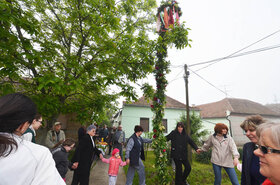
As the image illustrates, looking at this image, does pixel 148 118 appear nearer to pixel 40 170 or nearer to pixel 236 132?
pixel 236 132

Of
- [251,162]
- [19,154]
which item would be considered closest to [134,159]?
[251,162]

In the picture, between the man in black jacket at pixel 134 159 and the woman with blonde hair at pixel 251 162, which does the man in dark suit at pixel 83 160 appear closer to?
the man in black jacket at pixel 134 159

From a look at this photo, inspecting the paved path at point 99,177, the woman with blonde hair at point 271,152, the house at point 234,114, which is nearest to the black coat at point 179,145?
the paved path at point 99,177

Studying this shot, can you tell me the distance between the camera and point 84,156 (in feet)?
11.4

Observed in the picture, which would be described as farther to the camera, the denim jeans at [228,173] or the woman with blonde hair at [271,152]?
the denim jeans at [228,173]

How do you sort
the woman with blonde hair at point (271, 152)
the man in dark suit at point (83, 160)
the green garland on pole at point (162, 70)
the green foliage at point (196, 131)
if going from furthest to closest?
1. the green foliage at point (196, 131)
2. the green garland on pole at point (162, 70)
3. the man in dark suit at point (83, 160)
4. the woman with blonde hair at point (271, 152)

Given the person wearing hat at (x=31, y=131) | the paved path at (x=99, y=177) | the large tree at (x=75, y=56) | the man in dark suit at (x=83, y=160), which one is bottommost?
the paved path at (x=99, y=177)

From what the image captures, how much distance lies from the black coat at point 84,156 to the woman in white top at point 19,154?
2.81 m

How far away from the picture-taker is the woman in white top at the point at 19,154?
0.73 metres

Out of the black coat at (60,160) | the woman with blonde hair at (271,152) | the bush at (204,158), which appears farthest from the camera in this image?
the bush at (204,158)

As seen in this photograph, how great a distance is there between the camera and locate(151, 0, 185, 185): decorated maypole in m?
4.07

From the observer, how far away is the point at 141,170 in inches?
162

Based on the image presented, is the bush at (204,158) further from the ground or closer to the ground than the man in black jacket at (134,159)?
closer to the ground

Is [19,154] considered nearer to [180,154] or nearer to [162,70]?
[162,70]
